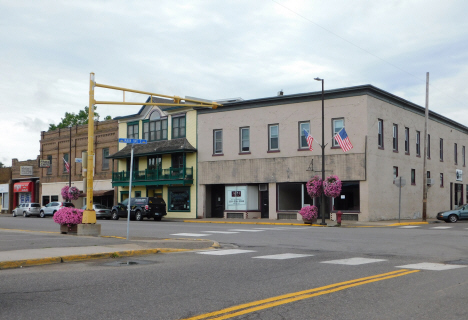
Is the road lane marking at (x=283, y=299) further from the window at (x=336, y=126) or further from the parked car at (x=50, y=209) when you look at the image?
the parked car at (x=50, y=209)

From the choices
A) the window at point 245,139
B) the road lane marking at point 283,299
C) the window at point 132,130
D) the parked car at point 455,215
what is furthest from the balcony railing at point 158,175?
the road lane marking at point 283,299

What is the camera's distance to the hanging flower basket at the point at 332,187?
31.4 meters

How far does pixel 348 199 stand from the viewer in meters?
35.2

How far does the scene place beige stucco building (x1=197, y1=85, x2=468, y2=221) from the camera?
114 feet

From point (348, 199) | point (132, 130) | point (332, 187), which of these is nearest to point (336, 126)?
point (348, 199)

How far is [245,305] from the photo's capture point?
23.1ft

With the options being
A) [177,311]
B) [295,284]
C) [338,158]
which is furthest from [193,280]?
[338,158]

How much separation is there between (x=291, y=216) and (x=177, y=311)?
31213 millimetres

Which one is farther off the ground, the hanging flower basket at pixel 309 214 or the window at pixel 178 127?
the window at pixel 178 127

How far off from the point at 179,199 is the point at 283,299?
3721 cm

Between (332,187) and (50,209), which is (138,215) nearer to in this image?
(50,209)

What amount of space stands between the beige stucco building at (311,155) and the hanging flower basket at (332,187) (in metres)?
3.41

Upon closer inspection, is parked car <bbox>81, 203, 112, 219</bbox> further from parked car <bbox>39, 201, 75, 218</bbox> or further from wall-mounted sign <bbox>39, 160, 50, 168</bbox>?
wall-mounted sign <bbox>39, 160, 50, 168</bbox>

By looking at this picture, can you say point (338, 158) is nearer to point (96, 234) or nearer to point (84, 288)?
point (96, 234)
